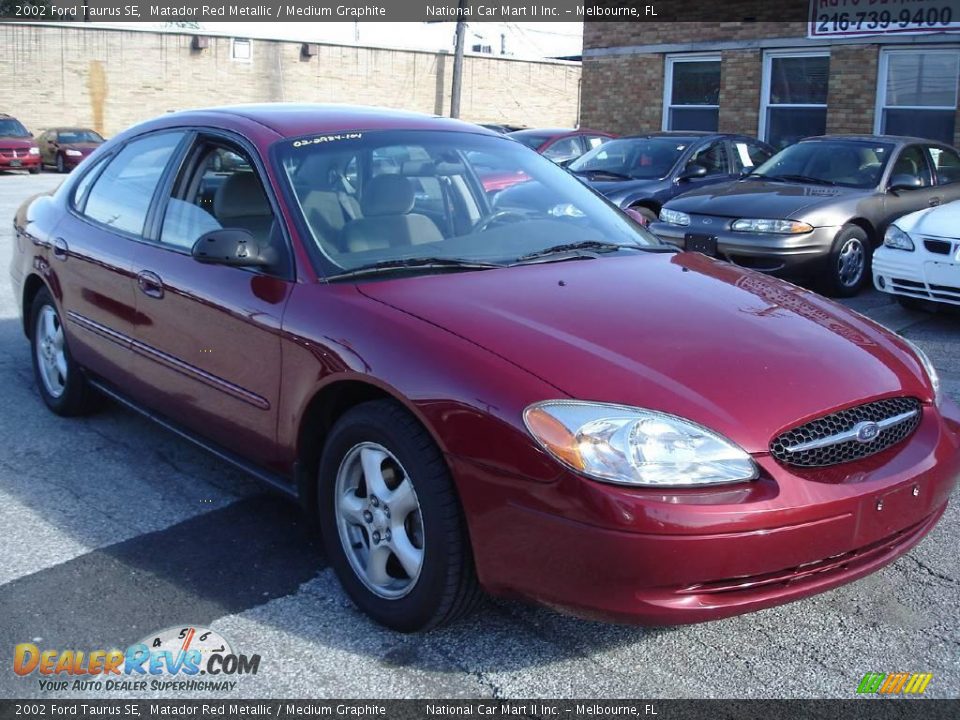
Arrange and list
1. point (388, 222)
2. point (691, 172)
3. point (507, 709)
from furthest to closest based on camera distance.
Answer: point (691, 172) → point (388, 222) → point (507, 709)

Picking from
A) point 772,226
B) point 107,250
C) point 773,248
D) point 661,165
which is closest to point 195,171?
point 107,250

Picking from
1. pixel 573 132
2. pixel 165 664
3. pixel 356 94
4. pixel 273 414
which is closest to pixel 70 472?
pixel 273 414

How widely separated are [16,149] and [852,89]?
20.5 m

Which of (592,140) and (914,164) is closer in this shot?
(914,164)

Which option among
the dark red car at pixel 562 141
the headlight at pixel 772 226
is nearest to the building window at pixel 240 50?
the dark red car at pixel 562 141

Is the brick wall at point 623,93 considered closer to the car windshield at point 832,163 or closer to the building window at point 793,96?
the building window at point 793,96

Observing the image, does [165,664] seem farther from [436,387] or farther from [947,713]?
[947,713]

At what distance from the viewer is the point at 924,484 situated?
3.10 m

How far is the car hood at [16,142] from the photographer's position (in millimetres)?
26422

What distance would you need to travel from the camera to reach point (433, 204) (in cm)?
405

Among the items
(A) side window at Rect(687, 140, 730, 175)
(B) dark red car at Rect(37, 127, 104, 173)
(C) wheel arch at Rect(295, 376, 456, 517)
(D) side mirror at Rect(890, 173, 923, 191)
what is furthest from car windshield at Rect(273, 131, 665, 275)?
(B) dark red car at Rect(37, 127, 104, 173)

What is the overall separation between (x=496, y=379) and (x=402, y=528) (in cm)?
60

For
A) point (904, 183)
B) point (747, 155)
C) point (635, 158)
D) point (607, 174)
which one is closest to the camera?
point (904, 183)

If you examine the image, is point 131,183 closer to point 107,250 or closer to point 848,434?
point 107,250
